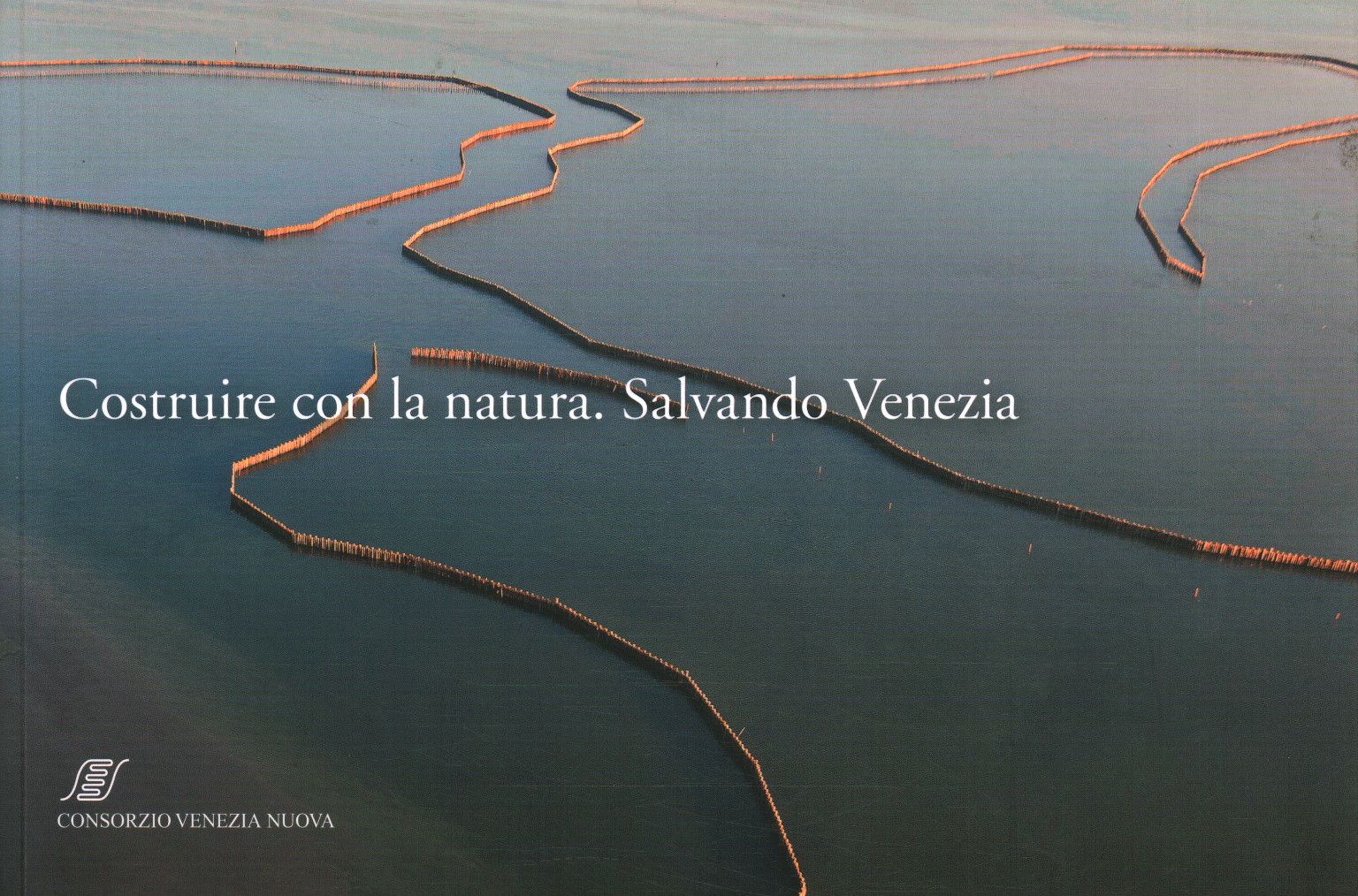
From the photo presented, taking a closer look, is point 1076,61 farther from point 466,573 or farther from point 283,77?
point 466,573

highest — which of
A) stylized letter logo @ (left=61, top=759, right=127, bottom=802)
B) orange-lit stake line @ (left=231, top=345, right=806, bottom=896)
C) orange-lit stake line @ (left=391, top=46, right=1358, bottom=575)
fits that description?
orange-lit stake line @ (left=391, top=46, right=1358, bottom=575)

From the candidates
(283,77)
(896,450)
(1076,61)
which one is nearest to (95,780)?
(896,450)

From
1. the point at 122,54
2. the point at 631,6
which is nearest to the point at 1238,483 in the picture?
the point at 122,54

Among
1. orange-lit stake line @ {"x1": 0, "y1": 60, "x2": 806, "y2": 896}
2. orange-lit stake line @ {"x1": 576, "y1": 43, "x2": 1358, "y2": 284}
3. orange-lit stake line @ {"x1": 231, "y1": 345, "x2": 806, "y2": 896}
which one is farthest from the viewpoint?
orange-lit stake line @ {"x1": 576, "y1": 43, "x2": 1358, "y2": 284}

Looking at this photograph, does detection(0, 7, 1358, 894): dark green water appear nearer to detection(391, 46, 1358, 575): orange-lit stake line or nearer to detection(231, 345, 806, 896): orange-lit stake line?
detection(231, 345, 806, 896): orange-lit stake line

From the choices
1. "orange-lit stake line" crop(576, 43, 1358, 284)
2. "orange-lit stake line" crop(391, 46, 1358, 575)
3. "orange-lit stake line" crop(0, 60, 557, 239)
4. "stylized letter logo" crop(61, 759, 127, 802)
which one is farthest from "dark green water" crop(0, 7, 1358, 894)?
"orange-lit stake line" crop(576, 43, 1358, 284)

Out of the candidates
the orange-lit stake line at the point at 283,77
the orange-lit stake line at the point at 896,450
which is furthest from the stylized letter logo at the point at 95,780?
the orange-lit stake line at the point at 283,77
